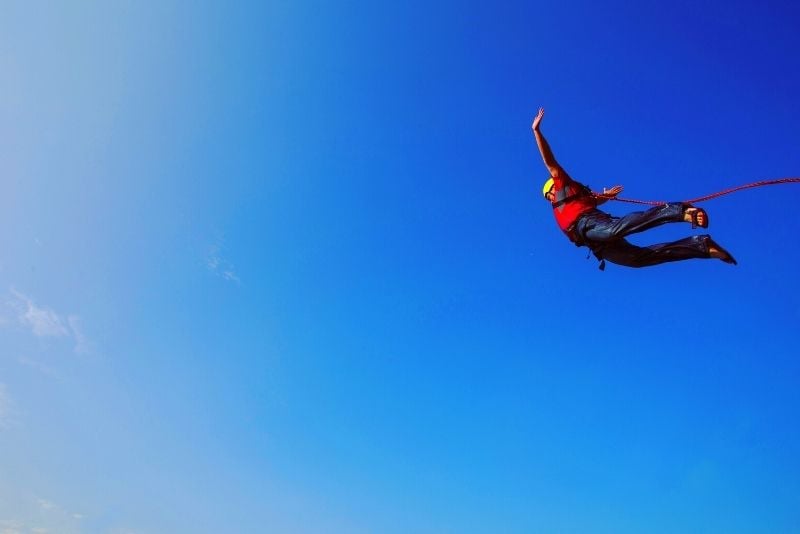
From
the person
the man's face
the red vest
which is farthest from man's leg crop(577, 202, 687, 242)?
the man's face

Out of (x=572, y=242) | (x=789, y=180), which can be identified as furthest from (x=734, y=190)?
(x=572, y=242)

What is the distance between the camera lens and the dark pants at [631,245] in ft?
24.5

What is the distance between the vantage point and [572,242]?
9062 mm

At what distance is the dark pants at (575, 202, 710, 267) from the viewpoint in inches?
293

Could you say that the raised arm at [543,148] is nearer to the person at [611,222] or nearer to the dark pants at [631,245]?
the person at [611,222]

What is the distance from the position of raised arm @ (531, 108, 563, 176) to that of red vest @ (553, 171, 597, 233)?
0.44 feet

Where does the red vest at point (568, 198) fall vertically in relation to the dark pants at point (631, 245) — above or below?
above

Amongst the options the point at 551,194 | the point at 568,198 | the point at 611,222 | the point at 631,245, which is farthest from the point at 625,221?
the point at 551,194

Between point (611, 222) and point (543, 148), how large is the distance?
1636 millimetres

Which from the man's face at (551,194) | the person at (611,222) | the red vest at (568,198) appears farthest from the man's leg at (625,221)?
the man's face at (551,194)

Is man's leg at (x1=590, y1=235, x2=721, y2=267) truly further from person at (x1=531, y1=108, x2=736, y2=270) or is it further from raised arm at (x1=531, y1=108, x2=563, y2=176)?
raised arm at (x1=531, y1=108, x2=563, y2=176)

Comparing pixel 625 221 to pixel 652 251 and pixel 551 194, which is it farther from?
pixel 551 194

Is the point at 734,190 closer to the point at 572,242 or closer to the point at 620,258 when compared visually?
the point at 620,258

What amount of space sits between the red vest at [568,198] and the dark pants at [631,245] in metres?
0.19
